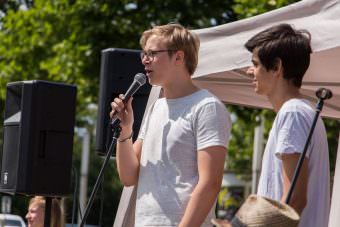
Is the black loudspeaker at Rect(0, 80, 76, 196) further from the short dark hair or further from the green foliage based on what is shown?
the green foliage

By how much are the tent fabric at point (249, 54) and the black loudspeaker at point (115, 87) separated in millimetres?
484

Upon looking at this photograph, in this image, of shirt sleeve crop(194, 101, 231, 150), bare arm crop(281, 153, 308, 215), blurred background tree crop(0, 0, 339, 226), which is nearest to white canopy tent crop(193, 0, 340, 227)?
shirt sleeve crop(194, 101, 231, 150)

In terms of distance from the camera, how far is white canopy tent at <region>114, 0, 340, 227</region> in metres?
4.91

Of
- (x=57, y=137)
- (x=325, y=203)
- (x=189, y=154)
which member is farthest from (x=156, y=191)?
(x=57, y=137)

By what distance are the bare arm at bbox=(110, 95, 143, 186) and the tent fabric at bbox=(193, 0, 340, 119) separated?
1.00m

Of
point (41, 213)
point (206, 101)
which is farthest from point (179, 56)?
point (41, 213)

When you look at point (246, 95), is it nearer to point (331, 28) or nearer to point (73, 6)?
point (331, 28)

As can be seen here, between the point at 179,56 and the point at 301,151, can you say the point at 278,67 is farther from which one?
the point at 179,56

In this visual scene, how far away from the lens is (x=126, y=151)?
4438mm

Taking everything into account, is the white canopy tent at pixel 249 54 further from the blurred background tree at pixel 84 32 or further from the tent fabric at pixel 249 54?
the blurred background tree at pixel 84 32

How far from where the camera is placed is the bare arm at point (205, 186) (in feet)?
13.6

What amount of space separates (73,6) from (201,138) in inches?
487

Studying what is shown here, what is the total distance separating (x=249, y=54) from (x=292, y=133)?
171 centimetres

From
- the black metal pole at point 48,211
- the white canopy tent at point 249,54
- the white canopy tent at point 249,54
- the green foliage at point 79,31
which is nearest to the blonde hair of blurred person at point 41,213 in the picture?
the black metal pole at point 48,211
